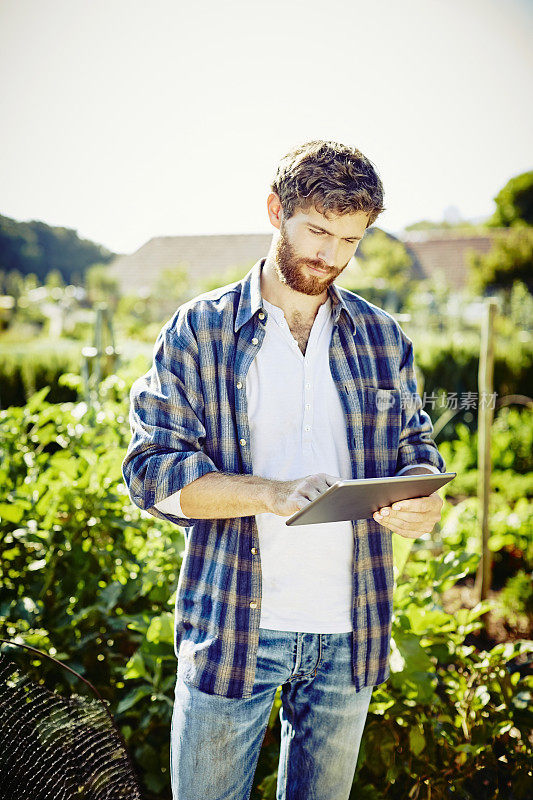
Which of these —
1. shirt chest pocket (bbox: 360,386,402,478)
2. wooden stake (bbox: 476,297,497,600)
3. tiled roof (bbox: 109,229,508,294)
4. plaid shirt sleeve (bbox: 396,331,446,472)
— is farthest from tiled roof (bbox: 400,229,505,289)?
shirt chest pocket (bbox: 360,386,402,478)

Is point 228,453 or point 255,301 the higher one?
point 255,301

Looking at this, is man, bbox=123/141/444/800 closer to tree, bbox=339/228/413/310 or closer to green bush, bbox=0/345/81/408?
green bush, bbox=0/345/81/408

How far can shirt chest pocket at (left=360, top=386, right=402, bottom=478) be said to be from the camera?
1.49 m

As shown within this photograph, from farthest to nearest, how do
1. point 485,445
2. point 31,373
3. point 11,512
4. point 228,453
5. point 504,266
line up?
point 504,266, point 31,373, point 485,445, point 11,512, point 228,453

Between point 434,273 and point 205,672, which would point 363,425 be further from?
point 434,273

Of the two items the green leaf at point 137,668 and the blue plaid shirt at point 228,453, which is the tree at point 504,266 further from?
the green leaf at point 137,668

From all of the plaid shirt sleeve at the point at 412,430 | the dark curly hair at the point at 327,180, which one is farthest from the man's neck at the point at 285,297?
the plaid shirt sleeve at the point at 412,430

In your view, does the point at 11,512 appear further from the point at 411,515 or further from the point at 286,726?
the point at 411,515

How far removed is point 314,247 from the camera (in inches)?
54.3

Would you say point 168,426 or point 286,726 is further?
point 286,726

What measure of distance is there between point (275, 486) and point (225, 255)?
33.8 feet

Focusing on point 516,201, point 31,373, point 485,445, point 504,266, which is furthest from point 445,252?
point 485,445

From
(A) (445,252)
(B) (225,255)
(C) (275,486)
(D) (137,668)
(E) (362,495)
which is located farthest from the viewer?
(A) (445,252)

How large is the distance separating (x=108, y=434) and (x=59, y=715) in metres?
1.02
